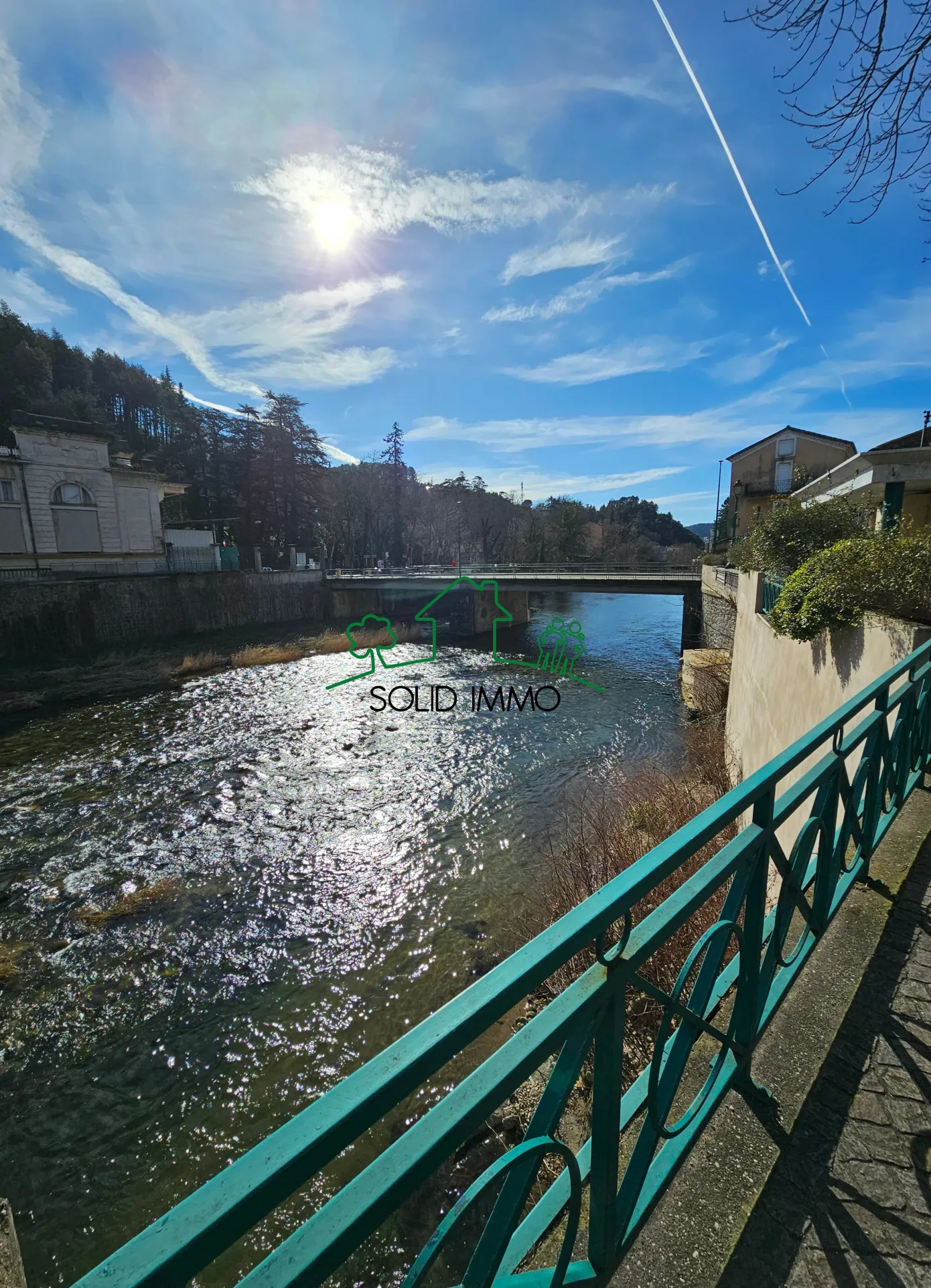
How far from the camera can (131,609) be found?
2423 cm

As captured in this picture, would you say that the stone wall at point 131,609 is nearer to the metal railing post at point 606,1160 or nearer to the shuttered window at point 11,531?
the shuttered window at point 11,531

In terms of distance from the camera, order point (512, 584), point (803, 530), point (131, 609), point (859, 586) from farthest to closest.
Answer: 1. point (512, 584)
2. point (131, 609)
3. point (803, 530)
4. point (859, 586)

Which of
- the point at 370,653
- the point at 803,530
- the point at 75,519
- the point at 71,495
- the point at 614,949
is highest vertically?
the point at 71,495

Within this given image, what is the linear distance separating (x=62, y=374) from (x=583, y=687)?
202 feet

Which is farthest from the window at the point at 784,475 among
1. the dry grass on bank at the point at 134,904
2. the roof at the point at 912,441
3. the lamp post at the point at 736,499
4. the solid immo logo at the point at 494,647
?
the dry grass on bank at the point at 134,904

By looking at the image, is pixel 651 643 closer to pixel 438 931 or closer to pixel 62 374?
pixel 438 931

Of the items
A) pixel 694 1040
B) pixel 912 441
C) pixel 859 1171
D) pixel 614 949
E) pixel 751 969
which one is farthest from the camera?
pixel 912 441

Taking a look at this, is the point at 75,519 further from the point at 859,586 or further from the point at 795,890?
the point at 795,890

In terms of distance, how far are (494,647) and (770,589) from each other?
1994 centimetres

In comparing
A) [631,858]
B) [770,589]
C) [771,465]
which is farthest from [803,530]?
[771,465]

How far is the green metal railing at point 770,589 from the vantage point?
27.4 ft

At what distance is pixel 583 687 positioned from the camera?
19.7 m

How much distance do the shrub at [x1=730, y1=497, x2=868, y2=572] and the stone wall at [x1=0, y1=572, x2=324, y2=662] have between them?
23679 mm

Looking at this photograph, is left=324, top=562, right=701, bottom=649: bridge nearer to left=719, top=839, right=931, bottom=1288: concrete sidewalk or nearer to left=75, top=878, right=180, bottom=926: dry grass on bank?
left=75, top=878, right=180, bottom=926: dry grass on bank
